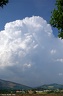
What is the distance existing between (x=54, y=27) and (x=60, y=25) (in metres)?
1.96

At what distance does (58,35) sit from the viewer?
1981 inches

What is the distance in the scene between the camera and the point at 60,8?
48.7m

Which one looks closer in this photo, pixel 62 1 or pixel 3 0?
pixel 3 0

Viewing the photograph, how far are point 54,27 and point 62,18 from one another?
320cm

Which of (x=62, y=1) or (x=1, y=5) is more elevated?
(x=62, y=1)

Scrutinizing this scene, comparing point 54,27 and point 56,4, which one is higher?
point 56,4

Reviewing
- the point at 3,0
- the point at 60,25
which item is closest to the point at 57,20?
the point at 60,25

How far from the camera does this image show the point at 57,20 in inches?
1935

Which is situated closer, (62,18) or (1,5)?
(1,5)

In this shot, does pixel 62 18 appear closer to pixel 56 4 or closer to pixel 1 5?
pixel 56 4

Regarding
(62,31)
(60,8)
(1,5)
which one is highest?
(60,8)

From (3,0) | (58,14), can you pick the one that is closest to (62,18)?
(58,14)

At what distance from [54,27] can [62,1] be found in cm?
537

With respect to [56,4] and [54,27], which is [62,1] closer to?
[56,4]
